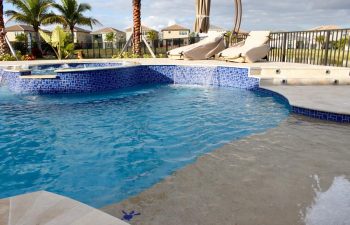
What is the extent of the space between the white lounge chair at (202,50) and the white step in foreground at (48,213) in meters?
11.6

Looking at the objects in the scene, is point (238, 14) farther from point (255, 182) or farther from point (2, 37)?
point (2, 37)

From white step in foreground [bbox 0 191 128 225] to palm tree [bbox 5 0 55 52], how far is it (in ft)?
77.8

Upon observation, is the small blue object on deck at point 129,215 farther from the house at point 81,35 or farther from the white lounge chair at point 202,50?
the house at point 81,35

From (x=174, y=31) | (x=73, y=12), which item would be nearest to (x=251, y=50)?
(x=73, y=12)

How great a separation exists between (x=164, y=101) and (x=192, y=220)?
19.0ft

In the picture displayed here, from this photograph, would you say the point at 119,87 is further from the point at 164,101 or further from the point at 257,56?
the point at 257,56

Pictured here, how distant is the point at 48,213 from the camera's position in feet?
6.14

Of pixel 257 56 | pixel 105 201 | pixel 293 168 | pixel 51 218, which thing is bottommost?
pixel 105 201

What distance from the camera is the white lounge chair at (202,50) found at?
13.2m

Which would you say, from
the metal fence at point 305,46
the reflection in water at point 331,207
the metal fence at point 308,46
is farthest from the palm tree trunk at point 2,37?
the reflection in water at point 331,207

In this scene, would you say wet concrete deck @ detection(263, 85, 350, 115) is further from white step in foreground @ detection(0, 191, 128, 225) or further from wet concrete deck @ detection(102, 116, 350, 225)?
white step in foreground @ detection(0, 191, 128, 225)

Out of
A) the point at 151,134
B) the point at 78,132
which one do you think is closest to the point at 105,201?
the point at 151,134

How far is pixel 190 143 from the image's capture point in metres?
4.72

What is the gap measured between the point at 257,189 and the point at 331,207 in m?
0.63
